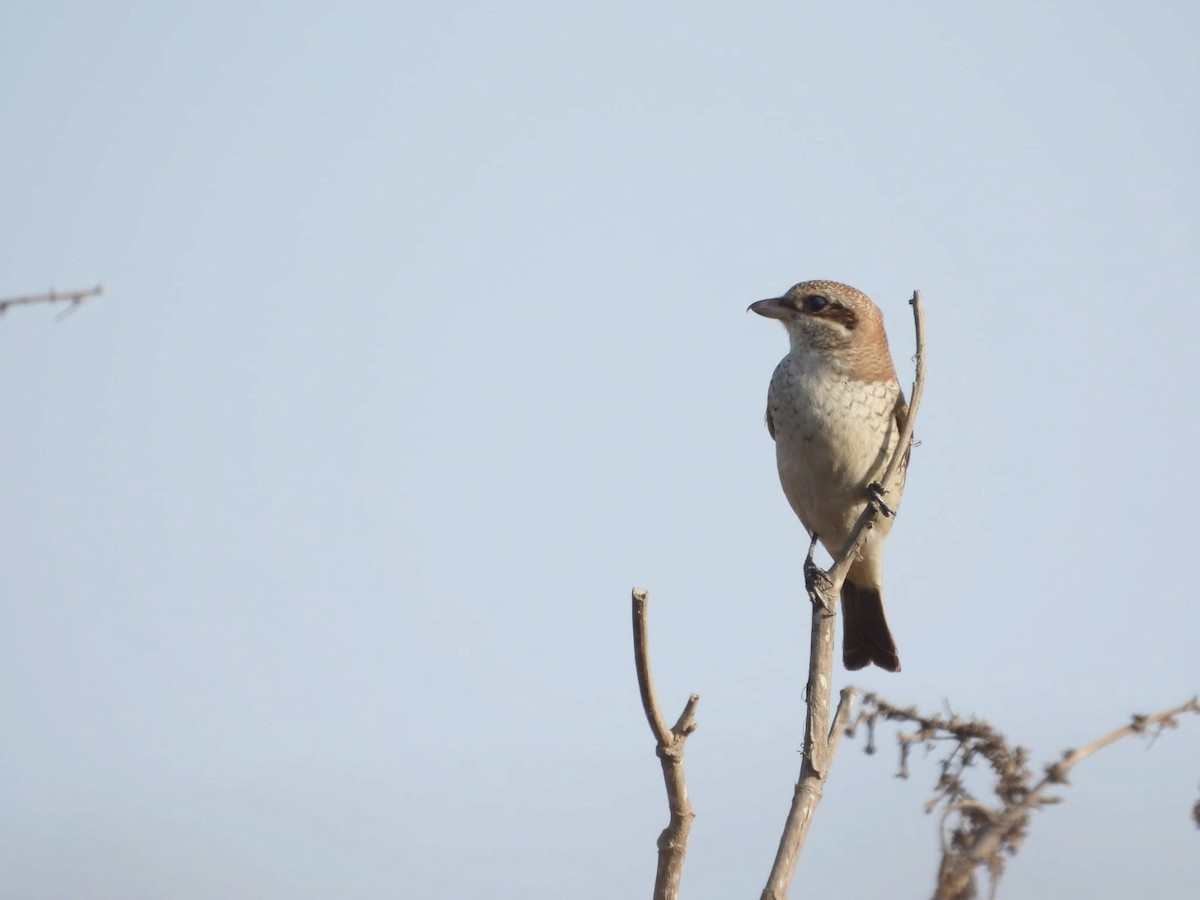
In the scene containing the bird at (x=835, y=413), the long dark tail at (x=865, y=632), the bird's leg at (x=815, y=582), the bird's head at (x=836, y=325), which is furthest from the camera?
the long dark tail at (x=865, y=632)

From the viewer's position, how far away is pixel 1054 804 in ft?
8.09

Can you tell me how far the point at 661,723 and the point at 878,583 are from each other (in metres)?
4.65

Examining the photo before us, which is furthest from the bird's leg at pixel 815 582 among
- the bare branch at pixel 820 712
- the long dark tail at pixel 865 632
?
the long dark tail at pixel 865 632

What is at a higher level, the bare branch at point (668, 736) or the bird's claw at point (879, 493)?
the bird's claw at point (879, 493)

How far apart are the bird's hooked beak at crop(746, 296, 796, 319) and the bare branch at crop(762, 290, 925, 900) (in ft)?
8.82

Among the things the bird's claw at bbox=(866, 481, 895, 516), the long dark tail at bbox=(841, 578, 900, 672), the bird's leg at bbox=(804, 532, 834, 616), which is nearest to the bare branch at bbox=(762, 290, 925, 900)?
the bird's leg at bbox=(804, 532, 834, 616)

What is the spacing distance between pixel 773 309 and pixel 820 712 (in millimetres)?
3939

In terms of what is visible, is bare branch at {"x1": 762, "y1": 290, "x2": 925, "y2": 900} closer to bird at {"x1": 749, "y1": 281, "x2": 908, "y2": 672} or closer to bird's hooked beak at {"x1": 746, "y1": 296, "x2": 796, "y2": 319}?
bird at {"x1": 749, "y1": 281, "x2": 908, "y2": 672}

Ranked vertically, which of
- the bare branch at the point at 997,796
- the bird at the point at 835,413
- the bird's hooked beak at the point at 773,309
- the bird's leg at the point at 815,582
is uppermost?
the bird's hooked beak at the point at 773,309

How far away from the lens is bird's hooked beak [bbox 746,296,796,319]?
303 inches

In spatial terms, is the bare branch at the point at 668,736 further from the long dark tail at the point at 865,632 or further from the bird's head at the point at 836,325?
the long dark tail at the point at 865,632

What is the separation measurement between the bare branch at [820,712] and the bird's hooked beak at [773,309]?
2689mm

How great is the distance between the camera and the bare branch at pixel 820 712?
3.41 metres

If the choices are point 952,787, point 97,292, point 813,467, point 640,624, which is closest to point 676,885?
point 640,624
